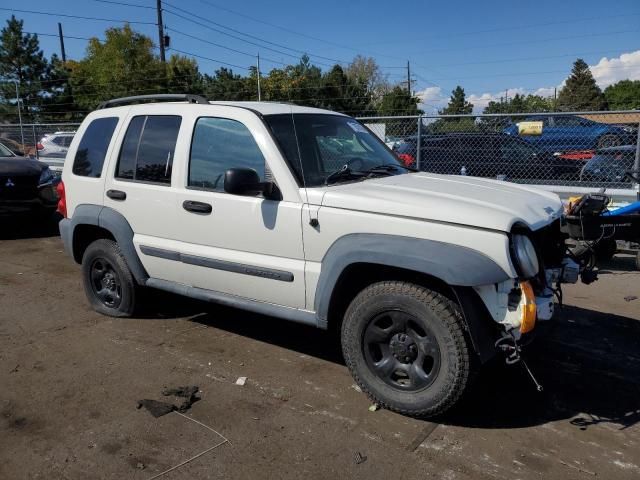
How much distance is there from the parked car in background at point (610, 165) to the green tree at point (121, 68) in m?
40.6

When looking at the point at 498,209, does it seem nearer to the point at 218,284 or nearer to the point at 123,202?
the point at 218,284

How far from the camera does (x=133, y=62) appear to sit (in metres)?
46.7

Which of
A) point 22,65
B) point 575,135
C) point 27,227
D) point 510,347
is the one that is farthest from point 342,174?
point 22,65

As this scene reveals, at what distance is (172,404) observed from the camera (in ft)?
11.5

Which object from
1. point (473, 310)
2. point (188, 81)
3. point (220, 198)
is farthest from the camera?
point (188, 81)

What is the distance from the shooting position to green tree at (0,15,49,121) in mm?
50875

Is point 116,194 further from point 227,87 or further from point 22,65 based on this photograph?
point 22,65

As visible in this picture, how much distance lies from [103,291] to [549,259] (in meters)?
3.90

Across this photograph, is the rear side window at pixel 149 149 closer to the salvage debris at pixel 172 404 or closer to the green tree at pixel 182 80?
the salvage debris at pixel 172 404

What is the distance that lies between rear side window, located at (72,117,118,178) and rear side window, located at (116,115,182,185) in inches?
11.0

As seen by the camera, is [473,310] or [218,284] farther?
[218,284]

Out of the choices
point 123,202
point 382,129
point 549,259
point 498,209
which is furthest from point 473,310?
point 382,129

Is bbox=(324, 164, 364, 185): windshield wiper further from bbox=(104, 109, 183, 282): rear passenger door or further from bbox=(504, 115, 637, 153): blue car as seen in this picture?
bbox=(504, 115, 637, 153): blue car

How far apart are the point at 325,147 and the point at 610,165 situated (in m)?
6.01
